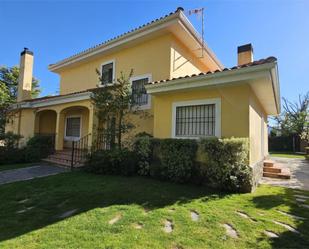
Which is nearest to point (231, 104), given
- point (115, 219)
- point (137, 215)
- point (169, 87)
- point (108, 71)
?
point (169, 87)

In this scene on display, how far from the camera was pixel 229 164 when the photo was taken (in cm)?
642

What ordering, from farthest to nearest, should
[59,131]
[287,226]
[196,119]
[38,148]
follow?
1. [59,131]
2. [38,148]
3. [196,119]
4. [287,226]

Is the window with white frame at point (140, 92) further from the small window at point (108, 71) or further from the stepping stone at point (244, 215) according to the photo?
the stepping stone at point (244, 215)

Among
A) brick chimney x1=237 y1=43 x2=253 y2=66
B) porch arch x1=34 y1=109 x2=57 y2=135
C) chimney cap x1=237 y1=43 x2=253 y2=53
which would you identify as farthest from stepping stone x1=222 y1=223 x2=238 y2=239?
porch arch x1=34 y1=109 x2=57 y2=135

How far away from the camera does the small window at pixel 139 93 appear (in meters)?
10.5

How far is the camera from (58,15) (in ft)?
43.0

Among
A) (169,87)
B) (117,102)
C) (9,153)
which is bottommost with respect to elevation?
(9,153)

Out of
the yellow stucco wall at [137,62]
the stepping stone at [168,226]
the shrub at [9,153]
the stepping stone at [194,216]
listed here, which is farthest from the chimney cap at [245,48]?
the shrub at [9,153]

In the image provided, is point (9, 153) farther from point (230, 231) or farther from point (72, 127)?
point (230, 231)

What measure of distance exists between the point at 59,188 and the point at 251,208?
5540mm

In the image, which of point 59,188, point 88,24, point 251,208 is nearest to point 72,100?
point 88,24

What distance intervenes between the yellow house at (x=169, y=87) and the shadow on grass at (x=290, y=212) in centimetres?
168

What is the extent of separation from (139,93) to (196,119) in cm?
340

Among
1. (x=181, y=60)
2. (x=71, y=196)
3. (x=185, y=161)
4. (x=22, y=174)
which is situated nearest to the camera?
(x=71, y=196)
